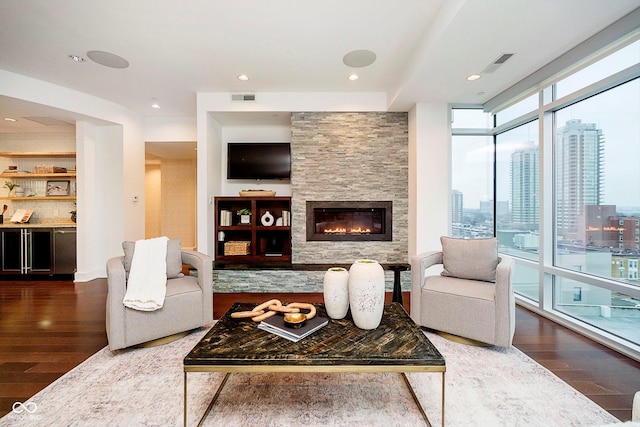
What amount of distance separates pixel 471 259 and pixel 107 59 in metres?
4.36

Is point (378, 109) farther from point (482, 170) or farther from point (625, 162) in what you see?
point (625, 162)

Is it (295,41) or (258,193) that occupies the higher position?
(295,41)

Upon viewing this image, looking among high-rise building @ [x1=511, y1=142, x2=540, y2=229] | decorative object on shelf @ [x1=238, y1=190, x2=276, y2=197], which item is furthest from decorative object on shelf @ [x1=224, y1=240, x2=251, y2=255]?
high-rise building @ [x1=511, y1=142, x2=540, y2=229]

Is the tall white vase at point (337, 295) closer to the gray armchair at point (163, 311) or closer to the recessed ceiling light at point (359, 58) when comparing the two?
the gray armchair at point (163, 311)

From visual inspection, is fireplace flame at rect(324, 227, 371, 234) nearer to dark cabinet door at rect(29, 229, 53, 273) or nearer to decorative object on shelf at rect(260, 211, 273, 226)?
decorative object on shelf at rect(260, 211, 273, 226)

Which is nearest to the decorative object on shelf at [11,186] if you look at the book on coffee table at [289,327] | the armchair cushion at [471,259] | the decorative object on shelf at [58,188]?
the decorative object on shelf at [58,188]

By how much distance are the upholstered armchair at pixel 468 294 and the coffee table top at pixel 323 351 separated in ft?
3.06

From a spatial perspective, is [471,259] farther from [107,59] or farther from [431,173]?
[107,59]

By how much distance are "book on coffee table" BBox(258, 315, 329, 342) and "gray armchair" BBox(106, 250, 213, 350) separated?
1093 millimetres

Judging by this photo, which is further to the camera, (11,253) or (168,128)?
(168,128)

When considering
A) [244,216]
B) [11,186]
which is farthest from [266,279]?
[11,186]

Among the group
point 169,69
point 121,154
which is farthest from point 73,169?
point 169,69

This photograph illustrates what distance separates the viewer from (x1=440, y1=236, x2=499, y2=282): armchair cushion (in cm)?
264

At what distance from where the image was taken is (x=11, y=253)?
4.82 m
